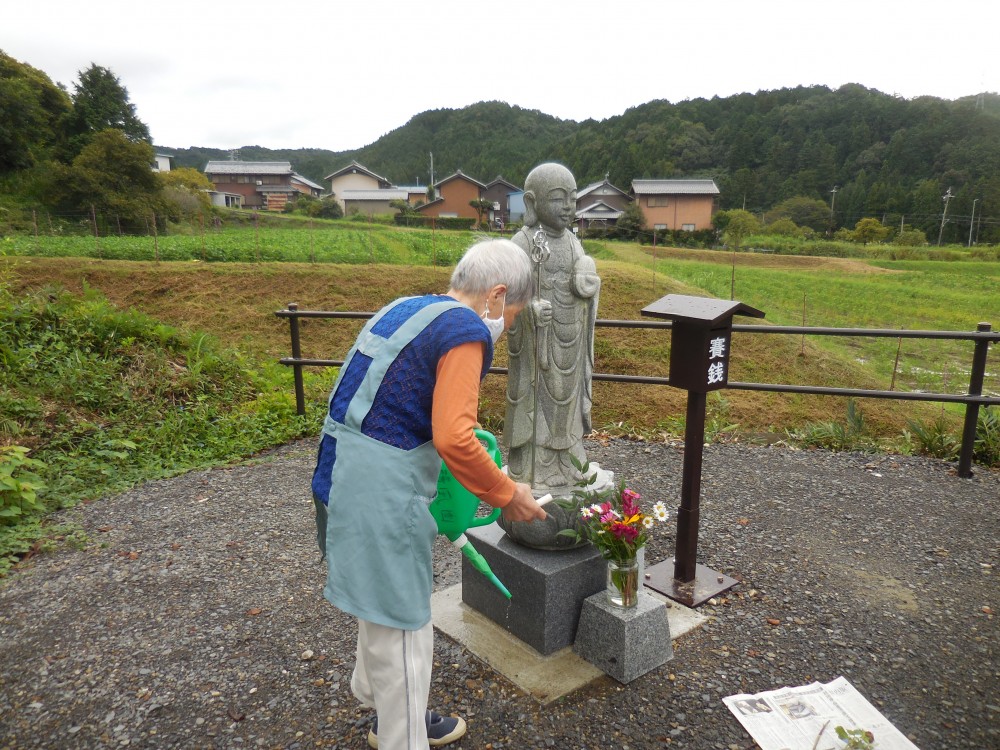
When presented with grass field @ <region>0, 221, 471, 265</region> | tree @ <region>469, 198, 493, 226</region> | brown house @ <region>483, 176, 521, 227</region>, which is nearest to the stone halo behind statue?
grass field @ <region>0, 221, 471, 265</region>

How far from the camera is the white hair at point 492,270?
164 centimetres

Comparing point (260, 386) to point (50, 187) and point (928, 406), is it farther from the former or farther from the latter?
point (50, 187)

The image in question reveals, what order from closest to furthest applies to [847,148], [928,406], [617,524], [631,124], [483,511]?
[617,524]
[483,511]
[928,406]
[847,148]
[631,124]

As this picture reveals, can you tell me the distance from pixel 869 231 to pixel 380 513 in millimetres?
21506

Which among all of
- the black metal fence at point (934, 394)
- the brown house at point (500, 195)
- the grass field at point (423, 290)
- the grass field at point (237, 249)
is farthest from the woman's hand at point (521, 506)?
the brown house at point (500, 195)

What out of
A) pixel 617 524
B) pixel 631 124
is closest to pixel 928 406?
pixel 617 524

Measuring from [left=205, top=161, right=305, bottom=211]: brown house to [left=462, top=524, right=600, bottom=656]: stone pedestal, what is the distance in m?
41.8

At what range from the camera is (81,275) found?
1084 centimetres

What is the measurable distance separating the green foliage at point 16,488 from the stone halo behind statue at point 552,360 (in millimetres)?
3056

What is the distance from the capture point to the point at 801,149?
2603cm

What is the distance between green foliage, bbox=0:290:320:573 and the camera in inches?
168

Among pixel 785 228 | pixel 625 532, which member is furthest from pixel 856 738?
pixel 785 228

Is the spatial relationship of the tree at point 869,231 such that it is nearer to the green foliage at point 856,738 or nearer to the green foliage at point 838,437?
the green foliage at point 838,437

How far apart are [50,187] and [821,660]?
21.5m
